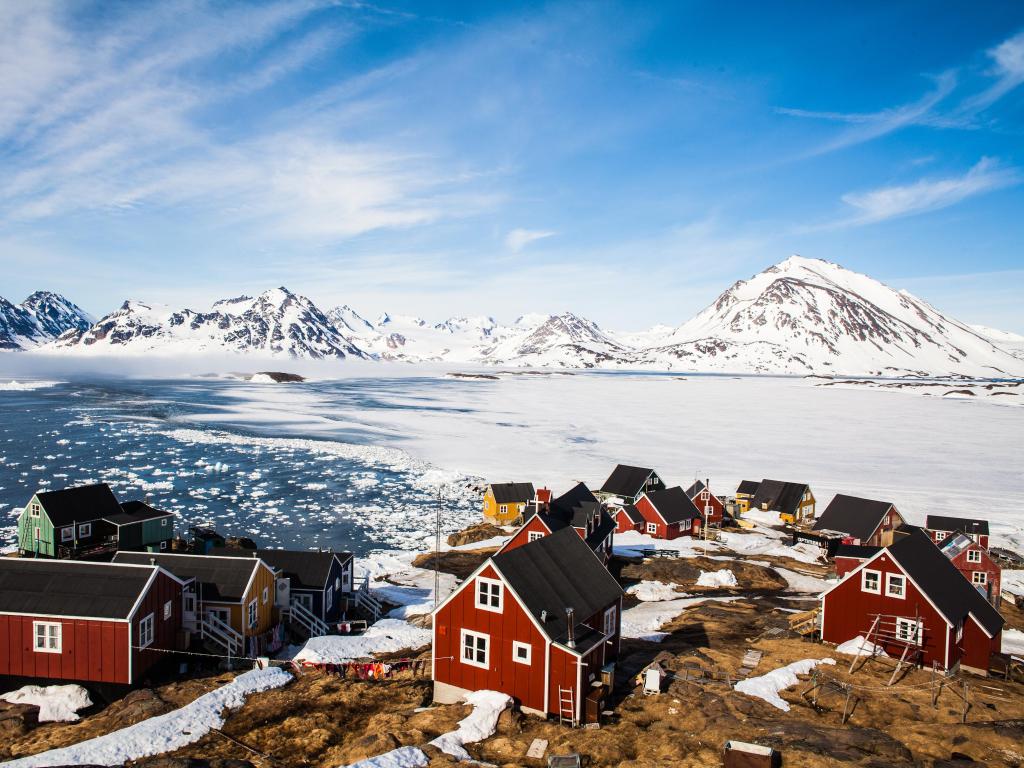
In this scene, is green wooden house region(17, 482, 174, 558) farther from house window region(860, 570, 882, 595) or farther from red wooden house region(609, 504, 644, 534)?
house window region(860, 570, 882, 595)

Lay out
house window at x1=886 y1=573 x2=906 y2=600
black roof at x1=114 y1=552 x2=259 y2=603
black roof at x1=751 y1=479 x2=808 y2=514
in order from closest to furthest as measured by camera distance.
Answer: house window at x1=886 y1=573 x2=906 y2=600
black roof at x1=114 y1=552 x2=259 y2=603
black roof at x1=751 y1=479 x2=808 y2=514

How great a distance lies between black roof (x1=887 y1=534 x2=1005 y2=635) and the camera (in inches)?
1086

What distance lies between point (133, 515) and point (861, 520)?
54.4m

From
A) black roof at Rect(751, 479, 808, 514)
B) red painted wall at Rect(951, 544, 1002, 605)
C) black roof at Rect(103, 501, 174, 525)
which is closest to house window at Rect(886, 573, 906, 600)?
red painted wall at Rect(951, 544, 1002, 605)

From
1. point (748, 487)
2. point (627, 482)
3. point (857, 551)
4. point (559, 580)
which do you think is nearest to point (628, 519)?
point (627, 482)

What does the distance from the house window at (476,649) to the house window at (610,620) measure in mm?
5428

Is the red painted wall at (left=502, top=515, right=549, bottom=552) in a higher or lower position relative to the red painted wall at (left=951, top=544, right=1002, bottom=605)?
higher

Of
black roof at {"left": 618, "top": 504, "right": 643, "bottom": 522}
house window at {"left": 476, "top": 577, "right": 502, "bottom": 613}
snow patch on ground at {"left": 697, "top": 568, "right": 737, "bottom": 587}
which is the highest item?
house window at {"left": 476, "top": 577, "right": 502, "bottom": 613}

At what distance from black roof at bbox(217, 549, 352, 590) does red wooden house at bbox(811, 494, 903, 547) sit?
40505 millimetres

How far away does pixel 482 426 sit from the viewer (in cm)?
11831

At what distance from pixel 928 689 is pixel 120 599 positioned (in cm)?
3067

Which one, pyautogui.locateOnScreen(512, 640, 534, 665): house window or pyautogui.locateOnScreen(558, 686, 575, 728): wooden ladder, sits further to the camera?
pyautogui.locateOnScreen(512, 640, 534, 665): house window

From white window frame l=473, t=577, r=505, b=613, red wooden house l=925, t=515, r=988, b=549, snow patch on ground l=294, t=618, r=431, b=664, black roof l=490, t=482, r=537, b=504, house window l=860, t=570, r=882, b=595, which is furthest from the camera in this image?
black roof l=490, t=482, r=537, b=504

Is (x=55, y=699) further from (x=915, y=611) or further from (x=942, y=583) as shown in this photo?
(x=942, y=583)
